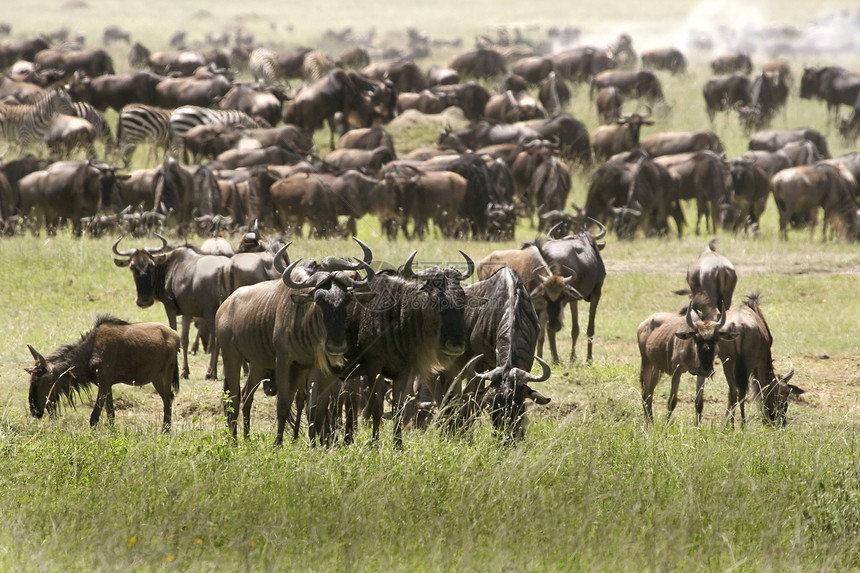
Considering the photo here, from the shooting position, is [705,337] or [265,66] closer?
[705,337]

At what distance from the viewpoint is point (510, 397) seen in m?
7.28

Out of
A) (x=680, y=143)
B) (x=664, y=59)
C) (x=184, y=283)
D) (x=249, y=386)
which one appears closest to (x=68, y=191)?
(x=184, y=283)

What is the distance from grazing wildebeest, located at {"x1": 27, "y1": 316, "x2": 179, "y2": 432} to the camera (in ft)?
28.1

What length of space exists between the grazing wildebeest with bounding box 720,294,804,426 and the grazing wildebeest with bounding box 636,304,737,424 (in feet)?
0.63

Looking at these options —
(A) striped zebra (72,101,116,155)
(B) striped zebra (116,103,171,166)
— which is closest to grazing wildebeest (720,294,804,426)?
(B) striped zebra (116,103,171,166)

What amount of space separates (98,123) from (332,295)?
69.6ft

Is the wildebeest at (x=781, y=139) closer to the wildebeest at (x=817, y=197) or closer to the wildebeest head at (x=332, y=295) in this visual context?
the wildebeest at (x=817, y=197)

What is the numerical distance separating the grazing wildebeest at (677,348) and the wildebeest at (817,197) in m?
11.8

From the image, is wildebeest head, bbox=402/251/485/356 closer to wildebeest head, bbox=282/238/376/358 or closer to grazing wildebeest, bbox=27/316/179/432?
wildebeest head, bbox=282/238/376/358

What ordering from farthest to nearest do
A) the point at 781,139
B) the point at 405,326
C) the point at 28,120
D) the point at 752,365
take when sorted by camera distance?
the point at 781,139, the point at 28,120, the point at 752,365, the point at 405,326

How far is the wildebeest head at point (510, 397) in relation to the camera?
7238 mm

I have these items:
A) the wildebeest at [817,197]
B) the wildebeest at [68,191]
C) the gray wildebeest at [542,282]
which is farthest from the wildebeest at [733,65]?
the gray wildebeest at [542,282]

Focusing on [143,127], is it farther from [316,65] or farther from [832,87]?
[832,87]

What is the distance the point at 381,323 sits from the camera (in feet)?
24.7
